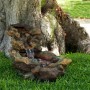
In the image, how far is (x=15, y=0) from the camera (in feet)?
25.6

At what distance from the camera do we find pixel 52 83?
5949 millimetres

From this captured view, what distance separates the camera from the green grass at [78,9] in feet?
71.1

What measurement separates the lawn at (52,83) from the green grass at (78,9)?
13.9m

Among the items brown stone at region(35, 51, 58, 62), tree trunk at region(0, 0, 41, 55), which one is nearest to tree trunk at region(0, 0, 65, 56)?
tree trunk at region(0, 0, 41, 55)

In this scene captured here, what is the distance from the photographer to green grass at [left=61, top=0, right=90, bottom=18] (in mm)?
21667

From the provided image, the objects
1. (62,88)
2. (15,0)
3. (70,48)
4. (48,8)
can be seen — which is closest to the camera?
(62,88)

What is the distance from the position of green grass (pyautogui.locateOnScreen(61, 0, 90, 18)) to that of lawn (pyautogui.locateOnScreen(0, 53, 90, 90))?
13851 mm

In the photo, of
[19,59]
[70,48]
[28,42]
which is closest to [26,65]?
[19,59]

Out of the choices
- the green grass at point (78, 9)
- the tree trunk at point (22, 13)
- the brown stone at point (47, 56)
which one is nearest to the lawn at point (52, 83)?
the brown stone at point (47, 56)

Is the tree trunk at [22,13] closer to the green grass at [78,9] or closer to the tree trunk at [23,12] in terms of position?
the tree trunk at [23,12]

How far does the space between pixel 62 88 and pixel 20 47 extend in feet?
3.74

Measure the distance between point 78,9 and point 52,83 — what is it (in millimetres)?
18215

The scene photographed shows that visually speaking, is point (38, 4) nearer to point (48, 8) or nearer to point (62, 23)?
point (48, 8)

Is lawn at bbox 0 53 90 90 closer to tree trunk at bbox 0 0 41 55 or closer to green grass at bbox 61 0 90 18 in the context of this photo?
tree trunk at bbox 0 0 41 55
